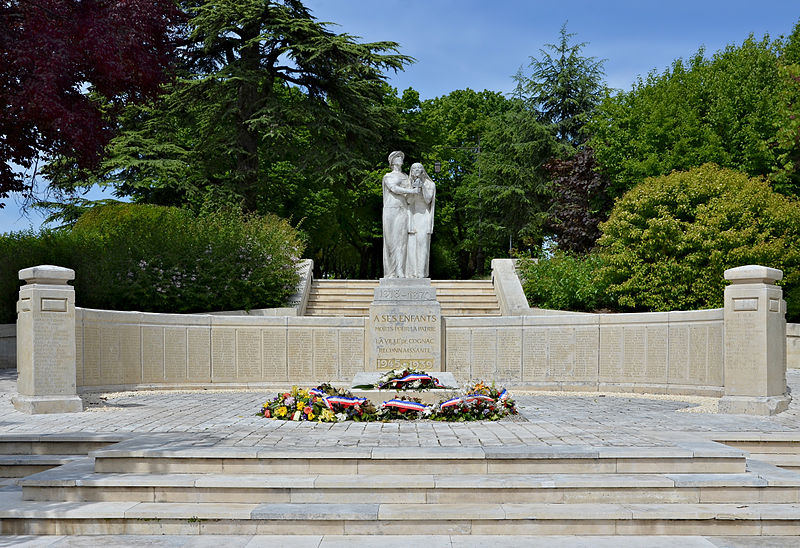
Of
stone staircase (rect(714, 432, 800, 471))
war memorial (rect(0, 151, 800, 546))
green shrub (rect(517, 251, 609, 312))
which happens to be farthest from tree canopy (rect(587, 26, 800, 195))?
stone staircase (rect(714, 432, 800, 471))

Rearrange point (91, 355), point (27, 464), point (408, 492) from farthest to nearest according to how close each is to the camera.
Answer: point (91, 355), point (27, 464), point (408, 492)

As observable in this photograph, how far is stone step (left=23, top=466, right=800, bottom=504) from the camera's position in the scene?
6.41m

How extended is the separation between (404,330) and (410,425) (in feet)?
16.3

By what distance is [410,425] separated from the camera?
9227 millimetres

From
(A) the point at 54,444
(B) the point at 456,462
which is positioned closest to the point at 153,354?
(A) the point at 54,444

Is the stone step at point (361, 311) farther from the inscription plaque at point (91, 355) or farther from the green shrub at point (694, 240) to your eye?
the inscription plaque at point (91, 355)

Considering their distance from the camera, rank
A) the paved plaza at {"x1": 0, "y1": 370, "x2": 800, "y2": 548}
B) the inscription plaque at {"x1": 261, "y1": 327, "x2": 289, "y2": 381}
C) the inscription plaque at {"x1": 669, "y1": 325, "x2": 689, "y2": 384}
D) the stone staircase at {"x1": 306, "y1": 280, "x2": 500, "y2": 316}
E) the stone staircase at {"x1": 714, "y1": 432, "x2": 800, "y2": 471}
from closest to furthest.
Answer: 1. the paved plaza at {"x1": 0, "y1": 370, "x2": 800, "y2": 548}
2. the stone staircase at {"x1": 714, "y1": 432, "x2": 800, "y2": 471}
3. the inscription plaque at {"x1": 669, "y1": 325, "x2": 689, "y2": 384}
4. the inscription plaque at {"x1": 261, "y1": 327, "x2": 289, "y2": 381}
5. the stone staircase at {"x1": 306, "y1": 280, "x2": 500, "y2": 316}

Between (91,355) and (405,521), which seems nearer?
(405,521)

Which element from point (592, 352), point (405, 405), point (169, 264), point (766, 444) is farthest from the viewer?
point (169, 264)

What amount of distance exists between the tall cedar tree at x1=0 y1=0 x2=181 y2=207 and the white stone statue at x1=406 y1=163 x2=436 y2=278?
7751mm

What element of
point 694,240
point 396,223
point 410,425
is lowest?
point 410,425

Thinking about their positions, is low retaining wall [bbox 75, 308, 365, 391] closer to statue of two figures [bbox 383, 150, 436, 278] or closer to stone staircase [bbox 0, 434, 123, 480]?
statue of two figures [bbox 383, 150, 436, 278]

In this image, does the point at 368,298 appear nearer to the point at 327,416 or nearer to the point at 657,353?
the point at 657,353

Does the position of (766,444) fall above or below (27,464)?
above
